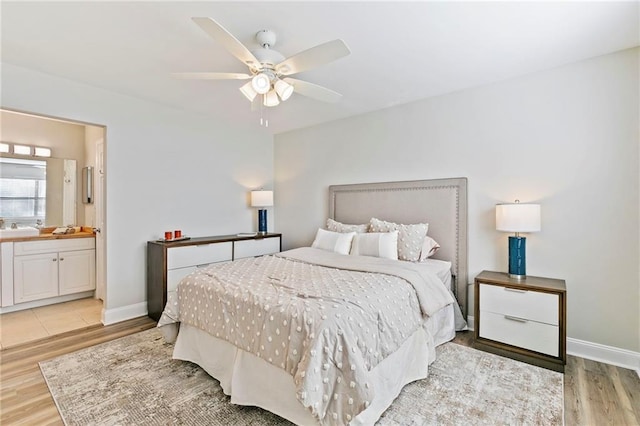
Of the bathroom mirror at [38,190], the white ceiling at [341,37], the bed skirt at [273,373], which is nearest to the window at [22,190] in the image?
the bathroom mirror at [38,190]

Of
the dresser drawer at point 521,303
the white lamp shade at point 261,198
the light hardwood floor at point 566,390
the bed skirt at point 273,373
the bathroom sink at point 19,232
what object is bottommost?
the light hardwood floor at point 566,390

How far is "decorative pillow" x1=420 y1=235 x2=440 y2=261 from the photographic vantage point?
126 inches

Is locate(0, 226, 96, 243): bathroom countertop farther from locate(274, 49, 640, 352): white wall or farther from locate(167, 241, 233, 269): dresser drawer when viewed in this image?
locate(274, 49, 640, 352): white wall

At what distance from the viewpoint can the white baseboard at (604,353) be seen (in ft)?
7.83

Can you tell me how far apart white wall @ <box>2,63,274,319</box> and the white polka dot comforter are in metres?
1.50

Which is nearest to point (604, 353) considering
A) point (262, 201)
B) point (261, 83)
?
point (261, 83)

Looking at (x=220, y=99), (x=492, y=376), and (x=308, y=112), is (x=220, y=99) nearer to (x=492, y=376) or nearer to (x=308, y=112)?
(x=308, y=112)

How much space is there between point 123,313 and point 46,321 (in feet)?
2.79

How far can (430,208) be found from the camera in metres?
3.46

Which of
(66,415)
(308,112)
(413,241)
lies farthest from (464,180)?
(66,415)

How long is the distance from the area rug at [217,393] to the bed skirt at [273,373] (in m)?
0.09

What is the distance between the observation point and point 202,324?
2.23 m

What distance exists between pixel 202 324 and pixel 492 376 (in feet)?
7.32

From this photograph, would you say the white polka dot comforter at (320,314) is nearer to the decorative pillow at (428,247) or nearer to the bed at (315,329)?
the bed at (315,329)
